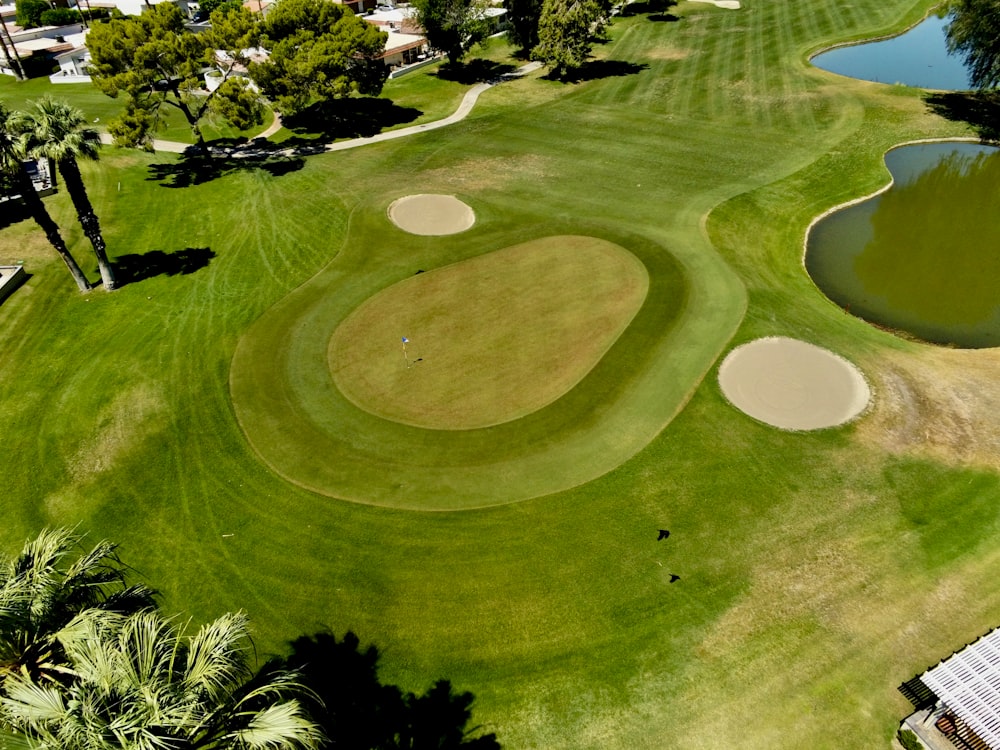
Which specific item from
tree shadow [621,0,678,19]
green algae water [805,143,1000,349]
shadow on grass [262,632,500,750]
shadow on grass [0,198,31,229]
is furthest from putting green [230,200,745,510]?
tree shadow [621,0,678,19]

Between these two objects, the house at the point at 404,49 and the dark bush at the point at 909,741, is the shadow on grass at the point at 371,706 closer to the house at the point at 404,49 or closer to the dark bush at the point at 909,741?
the dark bush at the point at 909,741

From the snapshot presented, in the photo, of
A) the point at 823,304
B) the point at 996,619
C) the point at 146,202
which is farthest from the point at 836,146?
the point at 146,202

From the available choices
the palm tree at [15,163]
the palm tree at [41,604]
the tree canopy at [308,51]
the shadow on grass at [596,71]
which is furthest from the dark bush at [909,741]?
the shadow on grass at [596,71]

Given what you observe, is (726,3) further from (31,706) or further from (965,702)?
(31,706)

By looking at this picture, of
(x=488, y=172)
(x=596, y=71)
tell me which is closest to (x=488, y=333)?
(x=488, y=172)

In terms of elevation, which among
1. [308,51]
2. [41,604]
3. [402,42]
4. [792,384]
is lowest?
[792,384]

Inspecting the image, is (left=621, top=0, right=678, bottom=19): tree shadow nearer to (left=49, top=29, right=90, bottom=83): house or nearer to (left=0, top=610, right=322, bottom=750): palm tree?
(left=49, top=29, right=90, bottom=83): house
